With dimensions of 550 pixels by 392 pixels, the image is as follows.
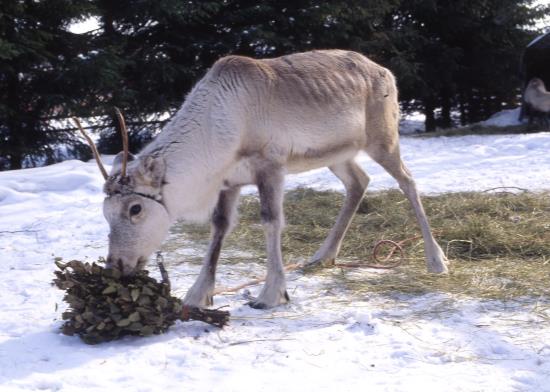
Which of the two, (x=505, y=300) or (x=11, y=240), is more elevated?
Result: (x=11, y=240)

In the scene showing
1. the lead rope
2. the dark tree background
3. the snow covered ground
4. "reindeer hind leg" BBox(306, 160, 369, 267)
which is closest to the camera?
the snow covered ground

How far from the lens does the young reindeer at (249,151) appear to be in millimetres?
3342

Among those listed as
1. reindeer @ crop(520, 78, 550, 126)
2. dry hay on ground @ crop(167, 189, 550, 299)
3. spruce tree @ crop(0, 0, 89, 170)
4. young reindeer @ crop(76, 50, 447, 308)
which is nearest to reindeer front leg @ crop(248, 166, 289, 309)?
young reindeer @ crop(76, 50, 447, 308)

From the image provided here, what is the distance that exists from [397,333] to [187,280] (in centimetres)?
165

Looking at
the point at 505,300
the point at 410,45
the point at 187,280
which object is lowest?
the point at 505,300

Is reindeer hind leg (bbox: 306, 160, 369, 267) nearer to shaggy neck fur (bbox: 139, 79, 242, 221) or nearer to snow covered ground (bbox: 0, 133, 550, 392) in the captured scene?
snow covered ground (bbox: 0, 133, 550, 392)

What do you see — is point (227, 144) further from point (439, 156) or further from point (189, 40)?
point (189, 40)

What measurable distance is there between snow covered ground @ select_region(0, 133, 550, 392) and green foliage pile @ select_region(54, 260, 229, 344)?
0.07 meters

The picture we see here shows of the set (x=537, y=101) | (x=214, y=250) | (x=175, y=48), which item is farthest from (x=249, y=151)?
(x=537, y=101)

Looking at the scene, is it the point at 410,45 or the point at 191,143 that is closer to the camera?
the point at 191,143

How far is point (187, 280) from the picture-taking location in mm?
4203

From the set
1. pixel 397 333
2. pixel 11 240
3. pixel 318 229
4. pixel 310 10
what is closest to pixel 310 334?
pixel 397 333

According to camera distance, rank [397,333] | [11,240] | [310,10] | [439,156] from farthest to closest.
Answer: [310,10], [439,156], [11,240], [397,333]

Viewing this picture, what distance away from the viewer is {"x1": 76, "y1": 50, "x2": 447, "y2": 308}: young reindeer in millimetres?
3342
